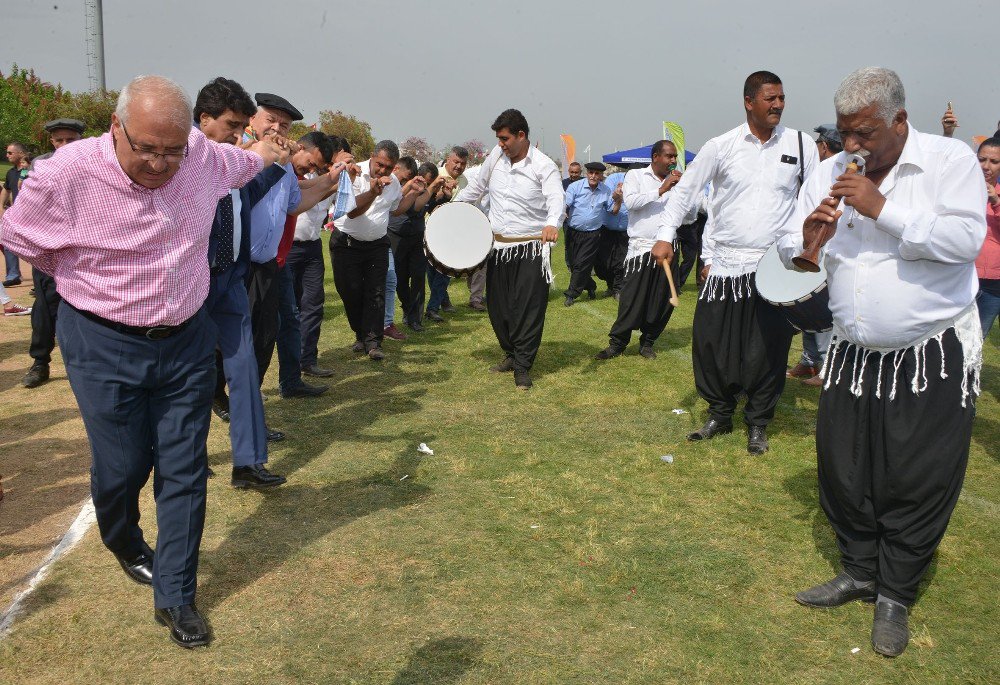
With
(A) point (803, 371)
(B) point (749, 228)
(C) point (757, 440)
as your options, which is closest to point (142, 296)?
(B) point (749, 228)

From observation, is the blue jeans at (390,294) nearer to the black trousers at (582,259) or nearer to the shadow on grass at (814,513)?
the black trousers at (582,259)

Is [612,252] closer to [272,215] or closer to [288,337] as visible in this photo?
A: [288,337]

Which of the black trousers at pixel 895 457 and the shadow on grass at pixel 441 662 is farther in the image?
the black trousers at pixel 895 457

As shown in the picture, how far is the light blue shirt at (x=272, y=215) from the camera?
5453mm

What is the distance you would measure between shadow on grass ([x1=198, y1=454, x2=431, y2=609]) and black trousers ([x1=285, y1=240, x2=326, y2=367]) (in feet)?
8.82

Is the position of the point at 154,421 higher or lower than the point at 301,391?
higher

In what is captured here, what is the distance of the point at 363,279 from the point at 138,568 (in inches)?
199

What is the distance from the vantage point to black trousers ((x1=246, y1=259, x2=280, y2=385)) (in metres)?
5.84

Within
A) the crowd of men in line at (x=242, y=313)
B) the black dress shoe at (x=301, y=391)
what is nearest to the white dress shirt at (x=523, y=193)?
the black dress shoe at (x=301, y=391)

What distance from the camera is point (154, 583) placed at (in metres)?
3.53

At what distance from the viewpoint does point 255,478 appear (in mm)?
5059

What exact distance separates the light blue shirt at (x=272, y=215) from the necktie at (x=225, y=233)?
82 centimetres

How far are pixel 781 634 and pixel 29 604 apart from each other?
3.23 meters

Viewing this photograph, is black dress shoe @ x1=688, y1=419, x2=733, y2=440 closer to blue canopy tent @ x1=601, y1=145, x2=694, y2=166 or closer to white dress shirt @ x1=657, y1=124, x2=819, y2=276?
white dress shirt @ x1=657, y1=124, x2=819, y2=276
